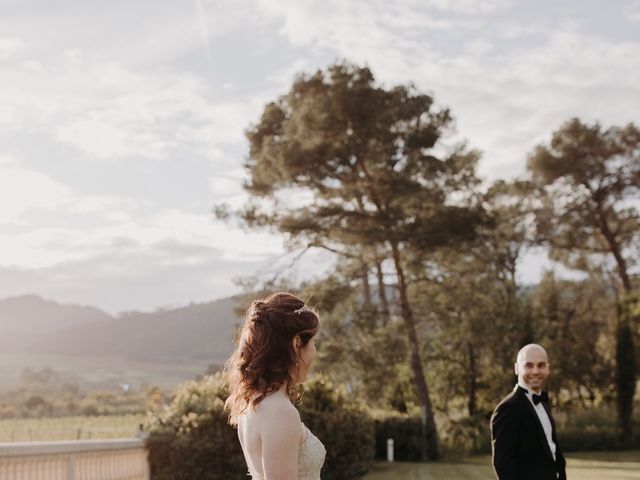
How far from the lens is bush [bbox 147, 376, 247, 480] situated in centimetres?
1225

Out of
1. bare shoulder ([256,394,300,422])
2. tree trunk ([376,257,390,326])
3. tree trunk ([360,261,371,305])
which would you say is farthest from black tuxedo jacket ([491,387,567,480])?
tree trunk ([360,261,371,305])

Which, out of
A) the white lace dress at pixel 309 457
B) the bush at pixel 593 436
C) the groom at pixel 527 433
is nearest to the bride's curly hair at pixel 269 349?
the white lace dress at pixel 309 457

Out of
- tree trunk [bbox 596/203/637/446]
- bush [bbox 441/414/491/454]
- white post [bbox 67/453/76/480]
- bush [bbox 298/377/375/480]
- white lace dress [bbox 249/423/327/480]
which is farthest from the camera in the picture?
bush [bbox 441/414/491/454]

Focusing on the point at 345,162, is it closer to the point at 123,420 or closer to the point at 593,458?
the point at 593,458

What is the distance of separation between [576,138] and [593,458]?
1676 centimetres

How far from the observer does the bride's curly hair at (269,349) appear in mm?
3045

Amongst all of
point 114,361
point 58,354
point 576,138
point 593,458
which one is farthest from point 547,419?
point 58,354

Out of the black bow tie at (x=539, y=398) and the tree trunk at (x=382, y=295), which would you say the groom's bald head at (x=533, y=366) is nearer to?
the black bow tie at (x=539, y=398)

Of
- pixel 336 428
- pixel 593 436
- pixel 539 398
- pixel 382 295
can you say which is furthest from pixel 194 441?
pixel 382 295

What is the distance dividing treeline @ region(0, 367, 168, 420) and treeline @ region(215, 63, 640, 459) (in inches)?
298

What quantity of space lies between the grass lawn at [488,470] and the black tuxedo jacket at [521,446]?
14.8 metres

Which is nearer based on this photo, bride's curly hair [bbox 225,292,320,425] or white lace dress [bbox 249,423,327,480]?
bride's curly hair [bbox 225,292,320,425]

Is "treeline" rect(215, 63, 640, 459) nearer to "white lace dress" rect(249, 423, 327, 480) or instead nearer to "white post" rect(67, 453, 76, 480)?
"white post" rect(67, 453, 76, 480)

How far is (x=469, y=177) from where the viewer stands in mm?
31953
